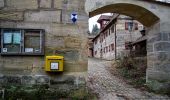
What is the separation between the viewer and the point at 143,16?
1026 centimetres

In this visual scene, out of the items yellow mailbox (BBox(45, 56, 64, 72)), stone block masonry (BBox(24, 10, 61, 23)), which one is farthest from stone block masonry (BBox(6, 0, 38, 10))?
yellow mailbox (BBox(45, 56, 64, 72))

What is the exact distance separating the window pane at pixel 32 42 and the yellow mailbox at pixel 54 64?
481 millimetres

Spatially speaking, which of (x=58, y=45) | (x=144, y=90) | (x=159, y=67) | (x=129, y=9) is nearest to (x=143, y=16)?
(x=129, y=9)

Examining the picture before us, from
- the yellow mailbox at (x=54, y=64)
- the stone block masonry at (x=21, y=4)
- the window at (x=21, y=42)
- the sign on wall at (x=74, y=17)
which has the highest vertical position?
the stone block masonry at (x=21, y=4)

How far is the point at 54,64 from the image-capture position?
322 inches

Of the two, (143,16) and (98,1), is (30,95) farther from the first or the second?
(143,16)

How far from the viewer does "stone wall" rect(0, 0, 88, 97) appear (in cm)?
830

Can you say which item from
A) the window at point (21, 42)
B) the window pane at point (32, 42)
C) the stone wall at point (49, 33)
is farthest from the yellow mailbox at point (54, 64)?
the window pane at point (32, 42)

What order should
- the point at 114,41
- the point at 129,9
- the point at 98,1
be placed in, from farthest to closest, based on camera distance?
1. the point at 114,41
2. the point at 129,9
3. the point at 98,1

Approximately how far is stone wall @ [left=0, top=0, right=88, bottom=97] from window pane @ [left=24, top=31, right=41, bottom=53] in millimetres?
191

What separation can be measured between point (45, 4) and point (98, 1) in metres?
1.75

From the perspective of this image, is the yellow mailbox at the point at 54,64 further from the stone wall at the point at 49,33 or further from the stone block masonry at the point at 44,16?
the stone block masonry at the point at 44,16

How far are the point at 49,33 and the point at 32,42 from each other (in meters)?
0.60

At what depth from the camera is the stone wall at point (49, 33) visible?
8297 millimetres
